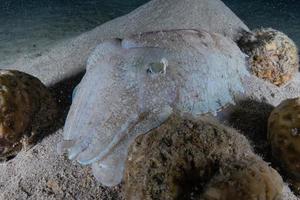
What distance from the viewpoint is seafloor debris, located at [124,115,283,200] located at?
2.05 metres

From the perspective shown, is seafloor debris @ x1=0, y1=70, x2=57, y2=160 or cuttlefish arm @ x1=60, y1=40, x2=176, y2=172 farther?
seafloor debris @ x1=0, y1=70, x2=57, y2=160

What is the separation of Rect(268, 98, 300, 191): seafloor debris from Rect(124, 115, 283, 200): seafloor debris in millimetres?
534

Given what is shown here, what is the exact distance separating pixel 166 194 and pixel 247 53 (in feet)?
8.67

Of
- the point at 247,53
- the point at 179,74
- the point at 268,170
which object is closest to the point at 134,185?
the point at 268,170

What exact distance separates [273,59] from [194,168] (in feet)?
8.12

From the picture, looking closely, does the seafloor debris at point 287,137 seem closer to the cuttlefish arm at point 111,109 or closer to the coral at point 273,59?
the cuttlefish arm at point 111,109

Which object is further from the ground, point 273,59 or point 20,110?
point 273,59

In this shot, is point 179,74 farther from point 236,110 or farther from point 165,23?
point 165,23

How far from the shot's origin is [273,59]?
4082 millimetres

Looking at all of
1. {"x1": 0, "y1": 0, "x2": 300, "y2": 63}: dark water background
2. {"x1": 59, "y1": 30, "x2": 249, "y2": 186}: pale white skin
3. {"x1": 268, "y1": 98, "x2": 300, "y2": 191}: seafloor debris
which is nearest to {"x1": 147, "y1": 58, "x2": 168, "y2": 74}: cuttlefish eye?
{"x1": 59, "y1": 30, "x2": 249, "y2": 186}: pale white skin

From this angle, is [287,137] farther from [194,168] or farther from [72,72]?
[72,72]

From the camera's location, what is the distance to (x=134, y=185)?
88.5 inches

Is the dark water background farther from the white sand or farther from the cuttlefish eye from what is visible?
the cuttlefish eye

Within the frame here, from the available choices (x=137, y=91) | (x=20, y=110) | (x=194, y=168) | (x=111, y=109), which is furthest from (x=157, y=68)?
(x=20, y=110)
